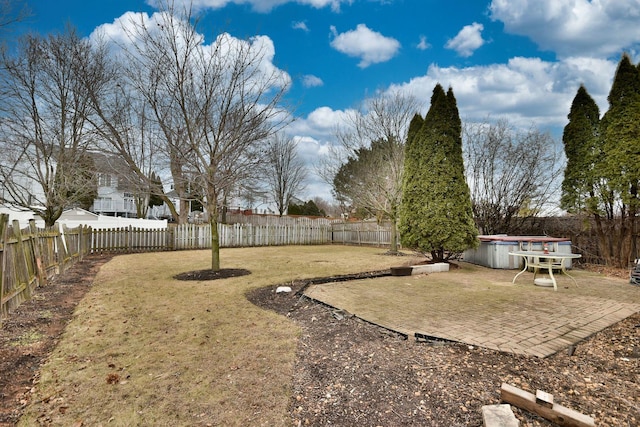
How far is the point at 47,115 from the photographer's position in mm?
11648

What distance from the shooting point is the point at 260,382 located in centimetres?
283

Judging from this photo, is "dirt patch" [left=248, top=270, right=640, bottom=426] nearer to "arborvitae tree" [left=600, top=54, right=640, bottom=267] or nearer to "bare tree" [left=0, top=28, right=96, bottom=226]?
"arborvitae tree" [left=600, top=54, right=640, bottom=267]

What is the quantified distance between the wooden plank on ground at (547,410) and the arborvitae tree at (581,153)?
31.2 feet

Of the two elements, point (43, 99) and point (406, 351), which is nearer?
point (406, 351)

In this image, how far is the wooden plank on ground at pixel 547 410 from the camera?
2082 millimetres

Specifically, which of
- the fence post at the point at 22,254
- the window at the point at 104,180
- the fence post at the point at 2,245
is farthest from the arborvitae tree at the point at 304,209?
the fence post at the point at 2,245

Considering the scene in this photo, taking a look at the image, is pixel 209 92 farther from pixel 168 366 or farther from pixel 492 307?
pixel 492 307

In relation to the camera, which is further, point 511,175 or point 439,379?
point 511,175

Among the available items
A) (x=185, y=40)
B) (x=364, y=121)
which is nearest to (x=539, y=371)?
(x=185, y=40)

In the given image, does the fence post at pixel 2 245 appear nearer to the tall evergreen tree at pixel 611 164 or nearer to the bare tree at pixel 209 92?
the bare tree at pixel 209 92

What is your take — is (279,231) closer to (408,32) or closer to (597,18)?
(408,32)

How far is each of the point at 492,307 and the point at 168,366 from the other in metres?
4.68

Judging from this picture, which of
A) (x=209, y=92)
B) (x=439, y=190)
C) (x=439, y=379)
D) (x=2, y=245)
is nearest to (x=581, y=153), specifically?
(x=439, y=190)

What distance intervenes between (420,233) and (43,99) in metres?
13.8
